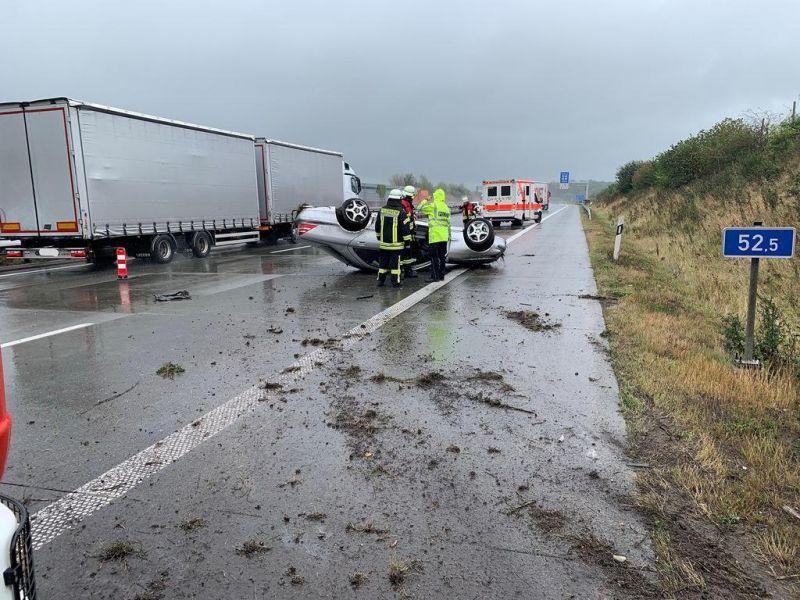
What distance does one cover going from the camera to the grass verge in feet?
8.87

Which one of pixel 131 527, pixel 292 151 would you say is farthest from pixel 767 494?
pixel 292 151

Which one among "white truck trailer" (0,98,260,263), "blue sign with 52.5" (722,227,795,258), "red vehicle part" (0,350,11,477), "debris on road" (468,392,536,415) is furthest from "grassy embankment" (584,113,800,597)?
"white truck trailer" (0,98,260,263)

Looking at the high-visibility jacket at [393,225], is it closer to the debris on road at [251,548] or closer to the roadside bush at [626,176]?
the debris on road at [251,548]

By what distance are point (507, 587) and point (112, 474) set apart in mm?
2459

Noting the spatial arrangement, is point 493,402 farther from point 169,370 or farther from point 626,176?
point 626,176

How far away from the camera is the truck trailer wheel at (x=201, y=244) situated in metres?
17.7

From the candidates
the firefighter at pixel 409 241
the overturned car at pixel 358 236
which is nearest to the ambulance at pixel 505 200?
the overturned car at pixel 358 236

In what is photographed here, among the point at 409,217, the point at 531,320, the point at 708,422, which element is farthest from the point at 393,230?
the point at 708,422

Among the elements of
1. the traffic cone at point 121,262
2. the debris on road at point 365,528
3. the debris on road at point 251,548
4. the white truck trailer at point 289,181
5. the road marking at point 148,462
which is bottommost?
the debris on road at point 365,528

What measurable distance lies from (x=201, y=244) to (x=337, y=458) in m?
15.4

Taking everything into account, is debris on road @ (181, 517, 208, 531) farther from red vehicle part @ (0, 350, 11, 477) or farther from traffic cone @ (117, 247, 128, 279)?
traffic cone @ (117, 247, 128, 279)

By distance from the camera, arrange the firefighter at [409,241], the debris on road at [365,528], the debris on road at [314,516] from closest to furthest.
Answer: the debris on road at [365,528] → the debris on road at [314,516] → the firefighter at [409,241]

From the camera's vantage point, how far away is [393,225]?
10812 millimetres

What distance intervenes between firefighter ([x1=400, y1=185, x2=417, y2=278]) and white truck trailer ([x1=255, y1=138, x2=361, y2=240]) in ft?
28.0
